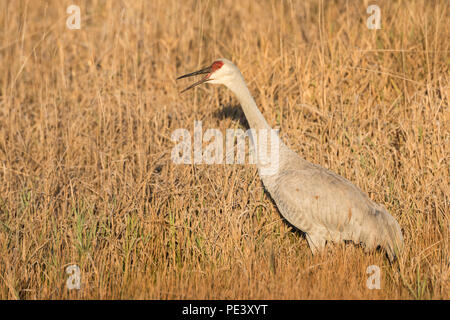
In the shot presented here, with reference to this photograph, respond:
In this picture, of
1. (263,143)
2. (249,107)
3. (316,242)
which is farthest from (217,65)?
(316,242)

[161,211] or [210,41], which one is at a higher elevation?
[210,41]

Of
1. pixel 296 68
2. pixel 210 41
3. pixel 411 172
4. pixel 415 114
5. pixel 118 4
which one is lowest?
pixel 411 172

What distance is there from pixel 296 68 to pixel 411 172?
1.56 metres

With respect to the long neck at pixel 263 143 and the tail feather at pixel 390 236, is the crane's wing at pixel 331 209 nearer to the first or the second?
the tail feather at pixel 390 236

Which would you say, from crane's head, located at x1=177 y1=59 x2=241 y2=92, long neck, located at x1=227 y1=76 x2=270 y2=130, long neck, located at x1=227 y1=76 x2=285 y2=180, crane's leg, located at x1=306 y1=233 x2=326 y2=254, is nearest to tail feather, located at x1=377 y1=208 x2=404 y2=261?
crane's leg, located at x1=306 y1=233 x2=326 y2=254

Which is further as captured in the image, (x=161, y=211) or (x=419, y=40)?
(x=419, y=40)

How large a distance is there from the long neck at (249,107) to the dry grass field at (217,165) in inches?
17.7

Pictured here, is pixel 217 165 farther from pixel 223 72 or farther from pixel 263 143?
pixel 223 72

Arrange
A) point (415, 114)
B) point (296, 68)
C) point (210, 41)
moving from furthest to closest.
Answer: point (210, 41), point (296, 68), point (415, 114)

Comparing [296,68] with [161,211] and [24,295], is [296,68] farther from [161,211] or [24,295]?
[24,295]

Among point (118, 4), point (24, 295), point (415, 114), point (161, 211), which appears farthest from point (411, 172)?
point (118, 4)

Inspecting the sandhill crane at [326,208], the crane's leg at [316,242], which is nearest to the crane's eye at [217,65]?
the sandhill crane at [326,208]

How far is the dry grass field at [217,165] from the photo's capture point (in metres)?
Result: 3.86

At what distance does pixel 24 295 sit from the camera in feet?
12.4
